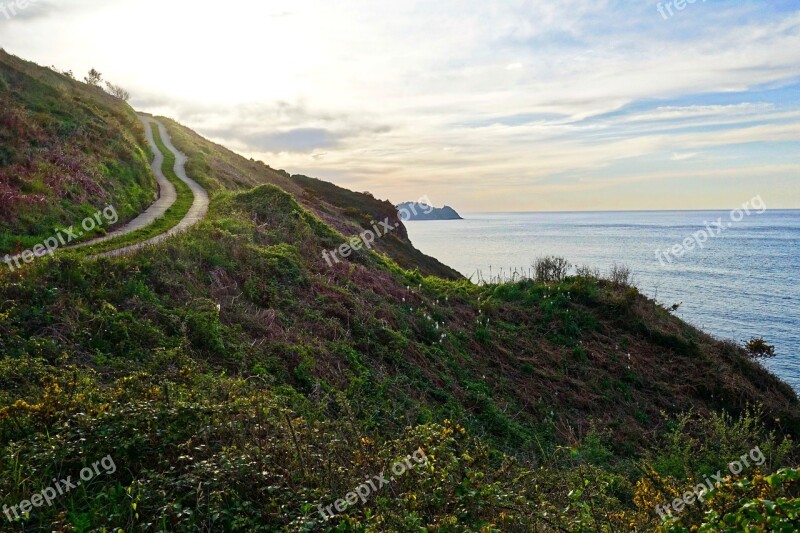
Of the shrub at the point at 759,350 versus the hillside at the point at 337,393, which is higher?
the hillside at the point at 337,393

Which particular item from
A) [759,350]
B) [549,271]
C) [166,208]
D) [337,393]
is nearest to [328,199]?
[166,208]

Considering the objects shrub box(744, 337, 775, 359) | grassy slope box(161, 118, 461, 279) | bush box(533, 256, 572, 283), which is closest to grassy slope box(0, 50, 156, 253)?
grassy slope box(161, 118, 461, 279)

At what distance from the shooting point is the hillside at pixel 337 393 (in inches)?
195

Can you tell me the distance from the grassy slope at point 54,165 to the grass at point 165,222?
4.81 ft

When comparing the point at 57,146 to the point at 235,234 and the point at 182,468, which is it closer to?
the point at 235,234

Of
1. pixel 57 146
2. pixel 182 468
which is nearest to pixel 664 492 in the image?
pixel 182 468

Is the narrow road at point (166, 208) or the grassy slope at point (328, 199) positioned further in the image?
the grassy slope at point (328, 199)

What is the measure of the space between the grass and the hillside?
2.11 m

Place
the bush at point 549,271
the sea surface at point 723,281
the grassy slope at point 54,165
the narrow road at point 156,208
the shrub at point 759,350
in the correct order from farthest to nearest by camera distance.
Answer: the sea surface at point 723,281
the shrub at point 759,350
the bush at point 549,271
the narrow road at point 156,208
the grassy slope at point 54,165

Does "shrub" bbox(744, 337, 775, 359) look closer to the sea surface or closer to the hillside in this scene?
the sea surface

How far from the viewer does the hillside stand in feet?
16.3

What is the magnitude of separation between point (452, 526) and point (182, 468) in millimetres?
2779

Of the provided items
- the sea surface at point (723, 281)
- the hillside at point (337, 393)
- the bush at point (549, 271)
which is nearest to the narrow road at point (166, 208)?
the hillside at point (337, 393)

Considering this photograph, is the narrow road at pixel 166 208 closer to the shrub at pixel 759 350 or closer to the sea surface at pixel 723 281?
the sea surface at pixel 723 281
